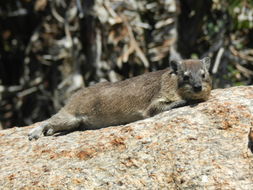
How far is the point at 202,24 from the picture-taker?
15562 millimetres

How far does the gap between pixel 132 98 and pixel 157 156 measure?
205cm

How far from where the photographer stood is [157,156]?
690 centimetres

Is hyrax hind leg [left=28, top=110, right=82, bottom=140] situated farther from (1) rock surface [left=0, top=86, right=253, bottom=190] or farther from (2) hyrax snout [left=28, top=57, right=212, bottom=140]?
(1) rock surface [left=0, top=86, right=253, bottom=190]

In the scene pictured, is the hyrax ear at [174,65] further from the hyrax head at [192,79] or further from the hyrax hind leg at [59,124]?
the hyrax hind leg at [59,124]

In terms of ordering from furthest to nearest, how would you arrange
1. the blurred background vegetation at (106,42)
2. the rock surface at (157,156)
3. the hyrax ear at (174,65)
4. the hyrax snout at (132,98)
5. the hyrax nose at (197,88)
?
the blurred background vegetation at (106,42) < the hyrax ear at (174,65) < the hyrax snout at (132,98) < the hyrax nose at (197,88) < the rock surface at (157,156)

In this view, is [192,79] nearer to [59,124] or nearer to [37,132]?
[59,124]

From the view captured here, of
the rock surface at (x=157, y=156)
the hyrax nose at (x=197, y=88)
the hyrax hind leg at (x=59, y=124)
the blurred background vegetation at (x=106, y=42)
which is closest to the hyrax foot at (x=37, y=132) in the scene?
the hyrax hind leg at (x=59, y=124)

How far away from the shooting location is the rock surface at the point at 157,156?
21.3ft

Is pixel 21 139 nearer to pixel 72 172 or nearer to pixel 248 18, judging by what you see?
pixel 72 172

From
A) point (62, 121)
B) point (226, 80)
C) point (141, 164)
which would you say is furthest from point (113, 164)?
point (226, 80)

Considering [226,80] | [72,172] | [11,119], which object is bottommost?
[11,119]

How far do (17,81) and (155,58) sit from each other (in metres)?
4.63

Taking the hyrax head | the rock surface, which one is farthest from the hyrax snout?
the rock surface

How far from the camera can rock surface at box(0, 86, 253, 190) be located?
6.50 metres
